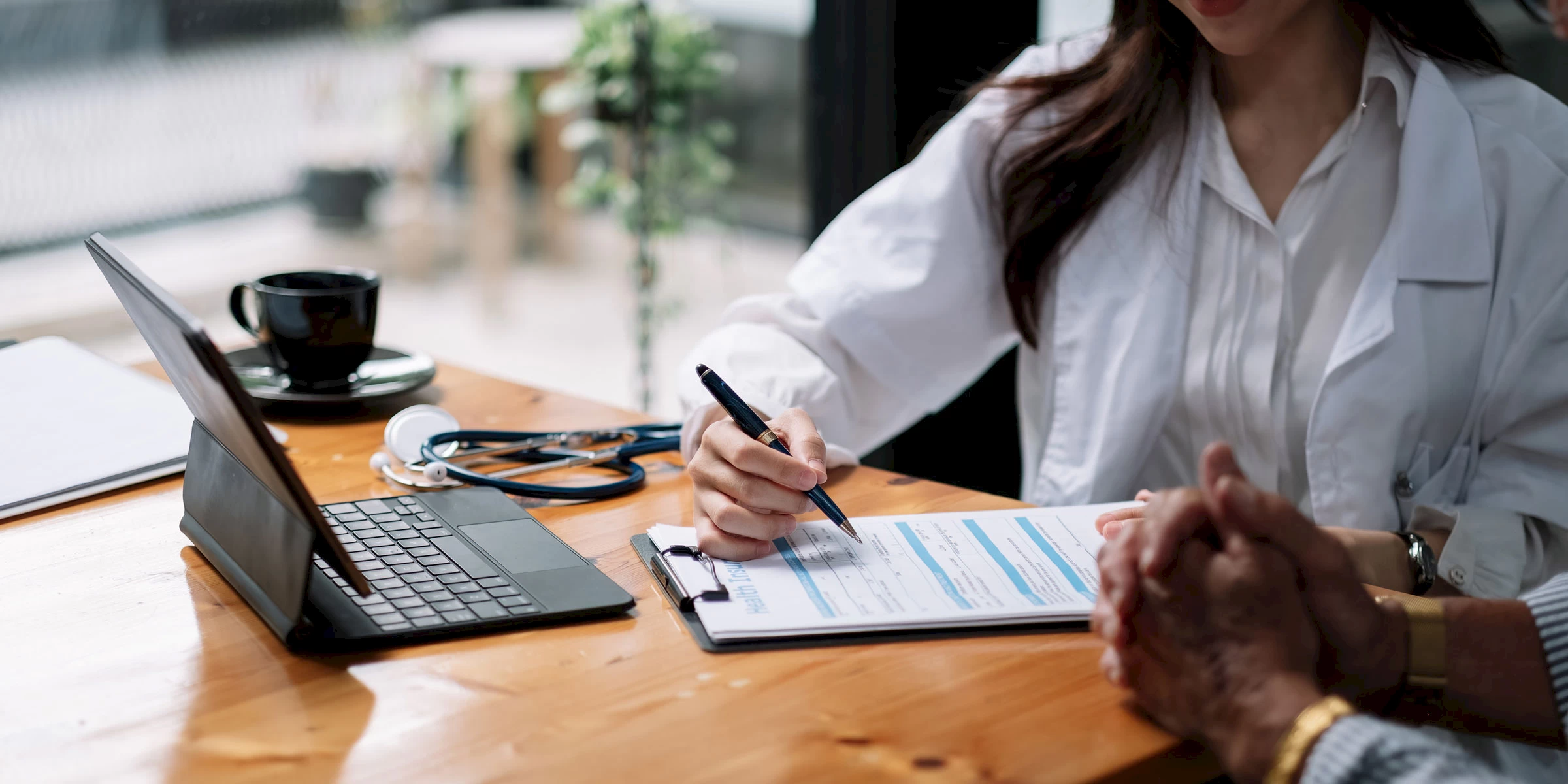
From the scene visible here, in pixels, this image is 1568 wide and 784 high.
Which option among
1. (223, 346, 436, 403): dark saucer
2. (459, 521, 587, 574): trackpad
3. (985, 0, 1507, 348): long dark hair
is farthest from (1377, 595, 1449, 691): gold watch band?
(223, 346, 436, 403): dark saucer

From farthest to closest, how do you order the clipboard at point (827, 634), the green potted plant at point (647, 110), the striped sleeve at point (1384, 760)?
the green potted plant at point (647, 110) → the clipboard at point (827, 634) → the striped sleeve at point (1384, 760)

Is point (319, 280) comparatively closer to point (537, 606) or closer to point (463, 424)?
point (463, 424)

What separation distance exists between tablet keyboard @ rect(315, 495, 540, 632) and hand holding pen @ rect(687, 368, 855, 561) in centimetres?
14

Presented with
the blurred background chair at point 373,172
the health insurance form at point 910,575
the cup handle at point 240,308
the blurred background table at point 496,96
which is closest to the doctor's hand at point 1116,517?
the health insurance form at point 910,575

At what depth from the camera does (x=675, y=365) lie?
11.6ft

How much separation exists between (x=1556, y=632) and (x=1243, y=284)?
490mm

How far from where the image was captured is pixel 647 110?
277cm

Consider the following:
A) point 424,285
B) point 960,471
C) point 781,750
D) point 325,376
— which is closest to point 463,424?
point 325,376

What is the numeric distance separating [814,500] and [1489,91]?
737 mm

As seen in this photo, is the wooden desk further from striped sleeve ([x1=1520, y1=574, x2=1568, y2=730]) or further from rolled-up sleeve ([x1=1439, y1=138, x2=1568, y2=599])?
rolled-up sleeve ([x1=1439, y1=138, x2=1568, y2=599])

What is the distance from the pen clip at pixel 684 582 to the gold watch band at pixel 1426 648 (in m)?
0.38

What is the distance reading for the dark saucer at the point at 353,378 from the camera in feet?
3.74

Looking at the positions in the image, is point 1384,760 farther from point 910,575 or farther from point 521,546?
point 521,546

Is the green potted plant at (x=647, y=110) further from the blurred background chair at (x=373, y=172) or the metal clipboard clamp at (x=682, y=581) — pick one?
the metal clipboard clamp at (x=682, y=581)
